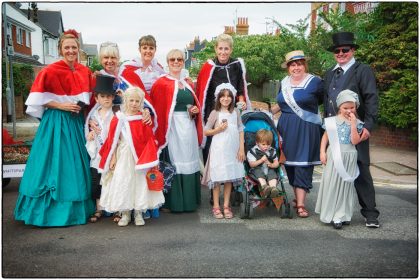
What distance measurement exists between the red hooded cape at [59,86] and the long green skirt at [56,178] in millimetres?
161

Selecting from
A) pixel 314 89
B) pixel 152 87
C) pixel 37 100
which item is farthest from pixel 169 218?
pixel 314 89

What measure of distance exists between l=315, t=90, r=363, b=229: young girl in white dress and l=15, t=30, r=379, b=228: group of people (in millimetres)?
12

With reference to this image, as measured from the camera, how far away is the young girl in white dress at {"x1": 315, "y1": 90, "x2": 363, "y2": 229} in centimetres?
495

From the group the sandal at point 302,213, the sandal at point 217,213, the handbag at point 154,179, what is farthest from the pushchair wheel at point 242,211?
the handbag at point 154,179

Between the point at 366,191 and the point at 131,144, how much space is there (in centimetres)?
280

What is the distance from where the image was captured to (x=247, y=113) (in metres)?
5.96

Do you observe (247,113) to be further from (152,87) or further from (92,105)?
(92,105)

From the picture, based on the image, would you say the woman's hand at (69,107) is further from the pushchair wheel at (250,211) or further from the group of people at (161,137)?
the pushchair wheel at (250,211)

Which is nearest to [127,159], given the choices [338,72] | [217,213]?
[217,213]

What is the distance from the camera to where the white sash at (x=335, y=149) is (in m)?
4.96

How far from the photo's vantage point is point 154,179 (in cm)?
502

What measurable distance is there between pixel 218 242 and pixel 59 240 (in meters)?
1.65

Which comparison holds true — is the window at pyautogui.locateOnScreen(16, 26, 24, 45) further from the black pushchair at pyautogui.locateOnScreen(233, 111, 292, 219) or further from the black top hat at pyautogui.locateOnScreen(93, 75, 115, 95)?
the black pushchair at pyautogui.locateOnScreen(233, 111, 292, 219)

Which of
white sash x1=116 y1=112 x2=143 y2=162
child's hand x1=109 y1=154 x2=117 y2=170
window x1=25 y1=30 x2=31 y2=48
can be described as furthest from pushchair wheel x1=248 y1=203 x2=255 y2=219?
window x1=25 y1=30 x2=31 y2=48
